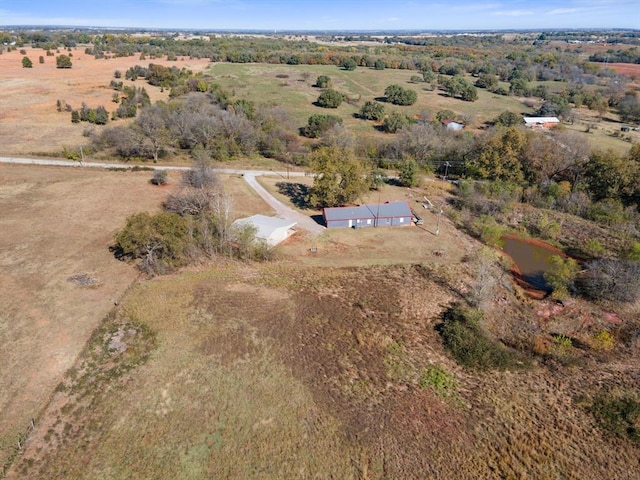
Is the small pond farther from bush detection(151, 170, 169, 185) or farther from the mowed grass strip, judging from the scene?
the mowed grass strip

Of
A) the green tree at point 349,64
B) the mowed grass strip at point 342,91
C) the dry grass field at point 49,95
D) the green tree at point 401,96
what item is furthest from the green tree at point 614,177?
the green tree at point 349,64

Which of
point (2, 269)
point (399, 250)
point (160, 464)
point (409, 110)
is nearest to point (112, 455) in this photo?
point (160, 464)

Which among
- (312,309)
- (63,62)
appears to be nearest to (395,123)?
(312,309)

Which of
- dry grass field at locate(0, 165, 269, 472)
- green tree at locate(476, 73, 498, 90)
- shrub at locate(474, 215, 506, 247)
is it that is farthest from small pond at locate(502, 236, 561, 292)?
green tree at locate(476, 73, 498, 90)

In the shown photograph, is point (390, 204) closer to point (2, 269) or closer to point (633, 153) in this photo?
point (633, 153)

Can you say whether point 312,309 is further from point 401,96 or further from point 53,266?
point 401,96
